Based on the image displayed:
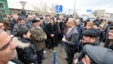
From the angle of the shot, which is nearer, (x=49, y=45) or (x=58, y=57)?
(x=58, y=57)

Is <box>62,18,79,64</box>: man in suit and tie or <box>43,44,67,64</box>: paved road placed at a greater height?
<box>62,18,79,64</box>: man in suit and tie

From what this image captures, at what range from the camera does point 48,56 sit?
7.30 meters

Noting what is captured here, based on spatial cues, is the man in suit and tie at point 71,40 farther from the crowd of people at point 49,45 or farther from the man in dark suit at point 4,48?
the man in dark suit at point 4,48

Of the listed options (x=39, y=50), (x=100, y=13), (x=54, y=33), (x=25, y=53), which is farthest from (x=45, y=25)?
(x=100, y=13)

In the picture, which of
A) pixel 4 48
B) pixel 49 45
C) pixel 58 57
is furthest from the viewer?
pixel 49 45

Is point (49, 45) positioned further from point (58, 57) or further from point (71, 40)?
point (71, 40)

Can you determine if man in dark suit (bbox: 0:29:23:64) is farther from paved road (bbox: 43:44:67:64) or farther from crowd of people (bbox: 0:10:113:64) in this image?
paved road (bbox: 43:44:67:64)

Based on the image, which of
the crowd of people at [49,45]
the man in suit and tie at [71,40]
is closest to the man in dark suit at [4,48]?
the crowd of people at [49,45]

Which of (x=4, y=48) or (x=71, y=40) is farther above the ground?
(x=4, y=48)

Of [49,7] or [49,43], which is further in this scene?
[49,7]

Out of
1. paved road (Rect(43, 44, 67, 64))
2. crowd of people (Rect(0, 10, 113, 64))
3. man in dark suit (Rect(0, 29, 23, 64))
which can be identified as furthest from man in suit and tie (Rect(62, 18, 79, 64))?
man in dark suit (Rect(0, 29, 23, 64))

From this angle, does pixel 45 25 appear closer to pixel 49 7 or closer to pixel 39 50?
pixel 39 50

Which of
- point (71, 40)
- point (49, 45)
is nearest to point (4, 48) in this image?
point (71, 40)

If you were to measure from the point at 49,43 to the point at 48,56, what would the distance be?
3.88 feet
